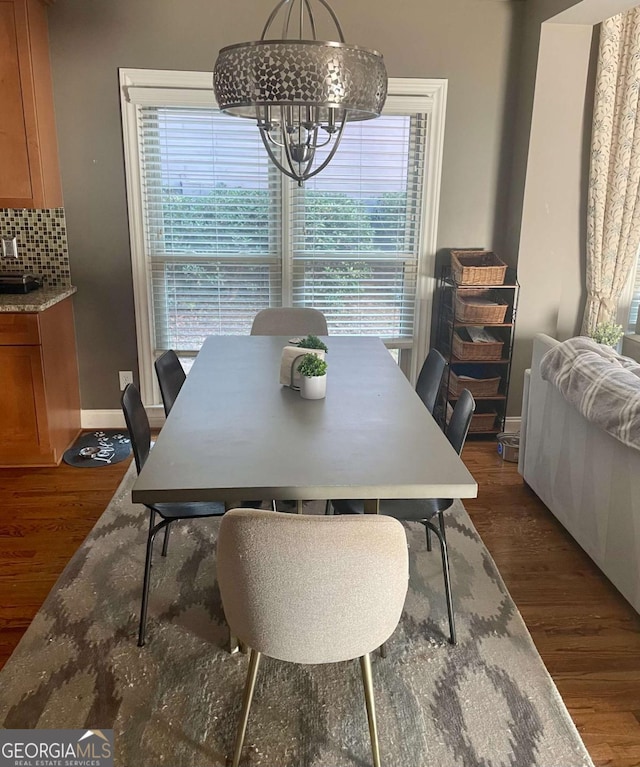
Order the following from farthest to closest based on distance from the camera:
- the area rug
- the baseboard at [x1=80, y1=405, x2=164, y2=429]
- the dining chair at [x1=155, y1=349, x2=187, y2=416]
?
the baseboard at [x1=80, y1=405, x2=164, y2=429]
the dining chair at [x1=155, y1=349, x2=187, y2=416]
the area rug

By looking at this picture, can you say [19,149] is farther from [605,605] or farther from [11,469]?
[605,605]

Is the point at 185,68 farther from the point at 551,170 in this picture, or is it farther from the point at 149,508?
the point at 149,508

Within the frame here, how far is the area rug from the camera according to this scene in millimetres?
1812

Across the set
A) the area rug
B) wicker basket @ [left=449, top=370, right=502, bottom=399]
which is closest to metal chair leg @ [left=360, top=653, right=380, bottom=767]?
the area rug

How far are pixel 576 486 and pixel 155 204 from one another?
9.08 ft

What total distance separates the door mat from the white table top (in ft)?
4.46

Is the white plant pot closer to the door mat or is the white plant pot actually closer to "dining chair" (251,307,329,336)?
"dining chair" (251,307,329,336)

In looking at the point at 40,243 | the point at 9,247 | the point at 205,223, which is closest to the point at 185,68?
the point at 205,223

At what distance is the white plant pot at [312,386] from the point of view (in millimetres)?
2260

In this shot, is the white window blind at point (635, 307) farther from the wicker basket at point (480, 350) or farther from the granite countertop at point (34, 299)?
the granite countertop at point (34, 299)

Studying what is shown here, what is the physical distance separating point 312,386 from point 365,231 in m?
2.02

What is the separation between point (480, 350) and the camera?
152 inches

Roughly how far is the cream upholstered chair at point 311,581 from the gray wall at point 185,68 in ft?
9.43

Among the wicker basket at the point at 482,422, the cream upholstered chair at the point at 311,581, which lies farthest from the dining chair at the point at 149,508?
the wicker basket at the point at 482,422
